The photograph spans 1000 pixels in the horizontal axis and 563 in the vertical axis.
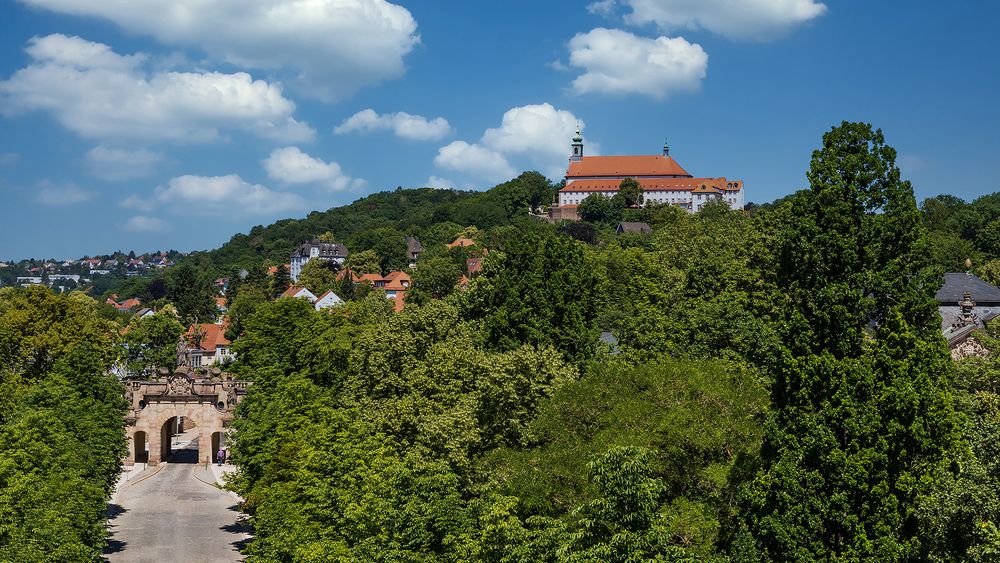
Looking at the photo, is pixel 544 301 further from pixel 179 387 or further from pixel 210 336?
pixel 210 336

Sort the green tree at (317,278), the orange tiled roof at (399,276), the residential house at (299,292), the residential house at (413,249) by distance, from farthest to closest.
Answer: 1. the residential house at (413,249)
2. the green tree at (317,278)
3. the orange tiled roof at (399,276)
4. the residential house at (299,292)

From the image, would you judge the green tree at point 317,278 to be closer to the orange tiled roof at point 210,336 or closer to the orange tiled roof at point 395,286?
the orange tiled roof at point 395,286

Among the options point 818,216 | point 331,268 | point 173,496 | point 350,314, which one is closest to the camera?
point 818,216

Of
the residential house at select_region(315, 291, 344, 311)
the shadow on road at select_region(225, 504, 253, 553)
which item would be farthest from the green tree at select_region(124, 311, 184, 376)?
the shadow on road at select_region(225, 504, 253, 553)

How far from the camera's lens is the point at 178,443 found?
287ft

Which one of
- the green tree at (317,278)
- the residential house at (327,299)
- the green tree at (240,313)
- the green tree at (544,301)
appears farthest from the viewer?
the green tree at (317,278)

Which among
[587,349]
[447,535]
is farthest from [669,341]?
[447,535]

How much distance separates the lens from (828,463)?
76.5 ft

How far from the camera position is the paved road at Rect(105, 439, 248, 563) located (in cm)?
4435

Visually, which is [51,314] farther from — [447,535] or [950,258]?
[950,258]

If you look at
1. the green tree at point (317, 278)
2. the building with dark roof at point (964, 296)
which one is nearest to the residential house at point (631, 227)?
the green tree at point (317, 278)

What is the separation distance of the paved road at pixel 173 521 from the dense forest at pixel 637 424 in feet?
10.5

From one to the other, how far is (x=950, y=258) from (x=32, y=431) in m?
85.9

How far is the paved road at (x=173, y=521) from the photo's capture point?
145 ft
